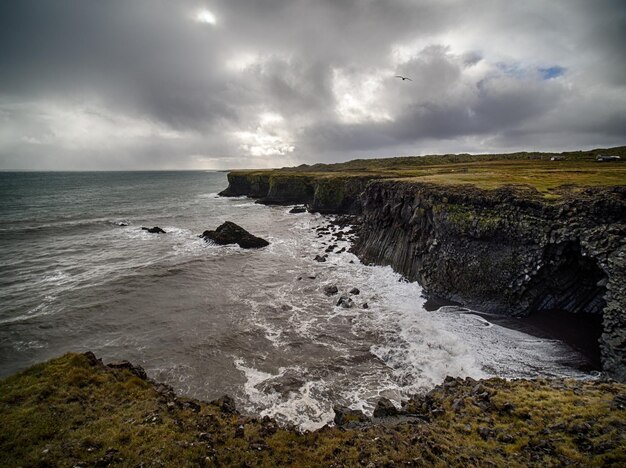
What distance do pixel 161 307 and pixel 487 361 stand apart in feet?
98.5

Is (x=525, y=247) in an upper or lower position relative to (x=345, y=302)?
upper

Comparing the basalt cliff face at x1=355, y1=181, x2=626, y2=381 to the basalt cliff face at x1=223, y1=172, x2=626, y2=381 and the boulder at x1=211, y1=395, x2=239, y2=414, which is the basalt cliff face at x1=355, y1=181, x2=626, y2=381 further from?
the boulder at x1=211, y1=395, x2=239, y2=414

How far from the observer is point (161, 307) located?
3050 cm

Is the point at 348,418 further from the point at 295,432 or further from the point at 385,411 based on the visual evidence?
the point at 295,432

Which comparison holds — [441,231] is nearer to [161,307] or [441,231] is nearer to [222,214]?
[161,307]

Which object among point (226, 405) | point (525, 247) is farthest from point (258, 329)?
point (525, 247)

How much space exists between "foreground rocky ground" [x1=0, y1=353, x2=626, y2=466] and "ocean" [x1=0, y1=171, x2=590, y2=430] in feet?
12.7

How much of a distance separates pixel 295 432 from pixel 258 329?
44.2ft

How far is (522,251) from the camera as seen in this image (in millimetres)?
26641

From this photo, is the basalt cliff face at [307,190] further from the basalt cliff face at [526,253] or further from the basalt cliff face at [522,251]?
the basalt cliff face at [526,253]

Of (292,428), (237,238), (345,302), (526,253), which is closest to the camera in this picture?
(292,428)

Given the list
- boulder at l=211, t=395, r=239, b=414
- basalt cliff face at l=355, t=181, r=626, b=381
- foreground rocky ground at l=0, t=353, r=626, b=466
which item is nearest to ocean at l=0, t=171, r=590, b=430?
boulder at l=211, t=395, r=239, b=414

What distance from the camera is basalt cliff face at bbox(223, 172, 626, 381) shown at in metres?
21.0

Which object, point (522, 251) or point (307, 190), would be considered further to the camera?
point (307, 190)
